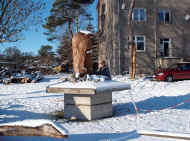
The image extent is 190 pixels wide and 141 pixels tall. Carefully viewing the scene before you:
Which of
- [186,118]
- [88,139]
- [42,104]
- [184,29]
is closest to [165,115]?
[186,118]

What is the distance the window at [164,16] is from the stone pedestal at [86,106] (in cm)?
1823

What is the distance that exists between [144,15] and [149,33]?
6.46ft

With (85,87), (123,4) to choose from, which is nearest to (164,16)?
(123,4)

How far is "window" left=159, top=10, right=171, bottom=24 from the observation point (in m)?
22.0

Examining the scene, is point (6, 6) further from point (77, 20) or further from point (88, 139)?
point (77, 20)

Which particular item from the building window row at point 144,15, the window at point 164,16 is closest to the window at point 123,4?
the building window row at point 144,15

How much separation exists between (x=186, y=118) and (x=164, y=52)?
16.9m

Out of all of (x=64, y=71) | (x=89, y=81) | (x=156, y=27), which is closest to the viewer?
(x=89, y=81)

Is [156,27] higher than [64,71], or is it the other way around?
[156,27]

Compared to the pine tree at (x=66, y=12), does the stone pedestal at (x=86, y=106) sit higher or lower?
lower

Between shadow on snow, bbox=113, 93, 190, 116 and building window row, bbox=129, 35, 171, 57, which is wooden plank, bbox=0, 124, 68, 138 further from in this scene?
building window row, bbox=129, 35, 171, 57

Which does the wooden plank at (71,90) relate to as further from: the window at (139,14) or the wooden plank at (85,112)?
the window at (139,14)

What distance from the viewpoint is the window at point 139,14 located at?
845 inches

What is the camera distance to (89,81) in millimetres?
5949
